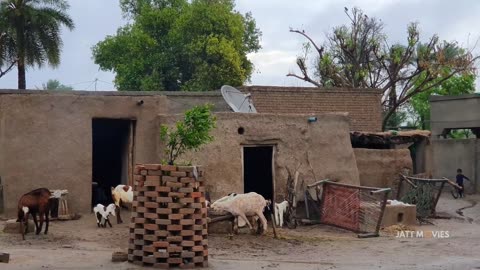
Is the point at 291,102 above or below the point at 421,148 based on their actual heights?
→ above

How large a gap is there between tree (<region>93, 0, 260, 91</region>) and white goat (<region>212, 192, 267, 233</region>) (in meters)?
21.9

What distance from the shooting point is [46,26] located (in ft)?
104

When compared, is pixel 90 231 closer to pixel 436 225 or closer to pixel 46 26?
pixel 436 225

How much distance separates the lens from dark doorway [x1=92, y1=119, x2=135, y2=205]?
18.5 m

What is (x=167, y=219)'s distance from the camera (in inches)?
443

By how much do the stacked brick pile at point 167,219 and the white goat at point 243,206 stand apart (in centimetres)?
351

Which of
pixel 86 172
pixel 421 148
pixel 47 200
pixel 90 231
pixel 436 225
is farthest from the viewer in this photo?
pixel 421 148

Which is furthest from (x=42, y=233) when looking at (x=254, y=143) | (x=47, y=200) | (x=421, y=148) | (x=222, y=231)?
(x=421, y=148)

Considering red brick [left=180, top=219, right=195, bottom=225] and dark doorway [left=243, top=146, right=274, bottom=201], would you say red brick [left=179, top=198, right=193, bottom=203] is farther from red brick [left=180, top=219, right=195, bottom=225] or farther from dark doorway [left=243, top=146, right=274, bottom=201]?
dark doorway [left=243, top=146, right=274, bottom=201]

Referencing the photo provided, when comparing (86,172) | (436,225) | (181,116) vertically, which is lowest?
(436,225)

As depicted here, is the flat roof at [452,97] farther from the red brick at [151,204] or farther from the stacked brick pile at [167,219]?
the red brick at [151,204]

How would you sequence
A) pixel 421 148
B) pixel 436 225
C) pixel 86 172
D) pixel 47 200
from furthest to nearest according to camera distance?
pixel 421 148 → pixel 436 225 → pixel 86 172 → pixel 47 200

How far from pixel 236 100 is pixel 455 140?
13.8 m

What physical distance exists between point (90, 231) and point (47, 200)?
139 centimetres
